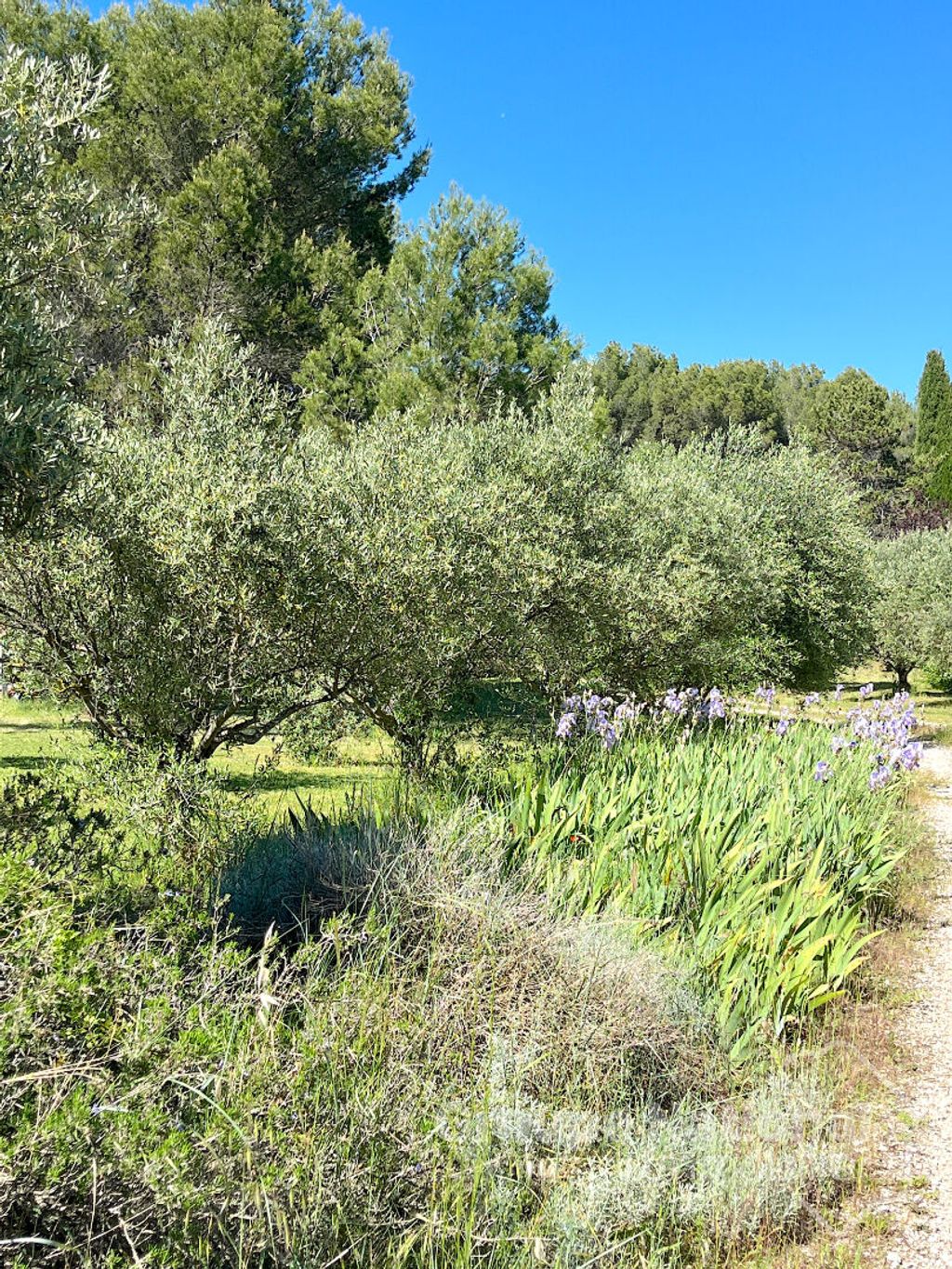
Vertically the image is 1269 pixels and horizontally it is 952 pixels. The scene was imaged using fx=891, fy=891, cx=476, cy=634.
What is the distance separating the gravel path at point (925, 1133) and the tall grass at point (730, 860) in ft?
1.46

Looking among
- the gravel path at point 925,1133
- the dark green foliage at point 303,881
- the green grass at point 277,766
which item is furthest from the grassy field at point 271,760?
the gravel path at point 925,1133

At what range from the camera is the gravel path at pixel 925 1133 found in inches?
127

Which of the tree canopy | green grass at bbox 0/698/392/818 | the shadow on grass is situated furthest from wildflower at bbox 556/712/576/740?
the tree canopy

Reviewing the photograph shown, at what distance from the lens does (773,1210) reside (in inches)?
127

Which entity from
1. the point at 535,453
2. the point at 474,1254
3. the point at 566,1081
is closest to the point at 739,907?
the point at 566,1081

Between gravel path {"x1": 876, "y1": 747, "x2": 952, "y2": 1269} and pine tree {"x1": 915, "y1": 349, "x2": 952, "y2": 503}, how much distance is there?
4466cm

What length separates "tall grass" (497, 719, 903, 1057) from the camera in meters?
4.52

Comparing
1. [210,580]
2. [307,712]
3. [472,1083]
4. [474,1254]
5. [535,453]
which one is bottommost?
[474,1254]

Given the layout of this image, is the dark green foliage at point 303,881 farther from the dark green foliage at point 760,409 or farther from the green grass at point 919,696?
the dark green foliage at point 760,409

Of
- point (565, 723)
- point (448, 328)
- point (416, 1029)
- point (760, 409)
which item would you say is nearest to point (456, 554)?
point (565, 723)

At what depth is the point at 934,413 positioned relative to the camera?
155ft

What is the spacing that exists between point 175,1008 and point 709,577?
1063 cm

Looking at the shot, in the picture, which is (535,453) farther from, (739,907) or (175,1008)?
(175,1008)

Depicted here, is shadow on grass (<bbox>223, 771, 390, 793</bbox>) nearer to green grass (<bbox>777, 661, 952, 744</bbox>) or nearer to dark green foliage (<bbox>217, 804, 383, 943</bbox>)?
dark green foliage (<bbox>217, 804, 383, 943</bbox>)
